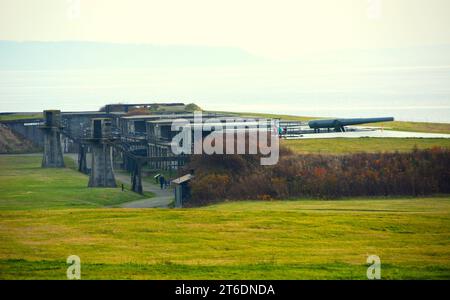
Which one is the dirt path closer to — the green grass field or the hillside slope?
the green grass field

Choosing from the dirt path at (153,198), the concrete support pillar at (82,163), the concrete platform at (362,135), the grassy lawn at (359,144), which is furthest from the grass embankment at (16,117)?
the grassy lawn at (359,144)

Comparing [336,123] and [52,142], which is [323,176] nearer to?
[336,123]

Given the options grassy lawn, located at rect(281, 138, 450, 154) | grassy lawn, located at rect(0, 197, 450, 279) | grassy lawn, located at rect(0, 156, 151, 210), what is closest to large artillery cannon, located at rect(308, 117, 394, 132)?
grassy lawn, located at rect(281, 138, 450, 154)

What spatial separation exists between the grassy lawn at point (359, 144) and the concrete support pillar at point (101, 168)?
42.0ft

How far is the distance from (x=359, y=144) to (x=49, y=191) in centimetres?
2246

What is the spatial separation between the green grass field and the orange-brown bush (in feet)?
19.4

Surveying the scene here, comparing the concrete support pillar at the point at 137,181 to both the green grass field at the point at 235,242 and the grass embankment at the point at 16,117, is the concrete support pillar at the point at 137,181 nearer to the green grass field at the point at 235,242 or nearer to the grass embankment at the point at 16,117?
the green grass field at the point at 235,242

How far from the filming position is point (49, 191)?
58344 mm

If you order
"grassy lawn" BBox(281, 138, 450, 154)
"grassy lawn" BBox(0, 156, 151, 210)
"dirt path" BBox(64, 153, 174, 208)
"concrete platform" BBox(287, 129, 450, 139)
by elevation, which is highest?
"concrete platform" BBox(287, 129, 450, 139)

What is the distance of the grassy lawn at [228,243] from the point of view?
88.1 feet

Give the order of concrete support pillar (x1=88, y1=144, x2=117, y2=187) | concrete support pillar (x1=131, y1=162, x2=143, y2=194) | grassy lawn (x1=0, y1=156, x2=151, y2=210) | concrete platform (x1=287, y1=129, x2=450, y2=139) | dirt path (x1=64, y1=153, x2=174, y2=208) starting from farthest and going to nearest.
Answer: concrete platform (x1=287, y1=129, x2=450, y2=139), concrete support pillar (x1=88, y1=144, x2=117, y2=187), concrete support pillar (x1=131, y1=162, x2=143, y2=194), dirt path (x1=64, y1=153, x2=174, y2=208), grassy lawn (x1=0, y1=156, x2=151, y2=210)

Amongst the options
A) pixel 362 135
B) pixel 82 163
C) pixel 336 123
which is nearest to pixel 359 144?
pixel 362 135

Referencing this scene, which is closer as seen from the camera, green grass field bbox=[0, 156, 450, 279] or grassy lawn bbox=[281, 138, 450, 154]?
green grass field bbox=[0, 156, 450, 279]

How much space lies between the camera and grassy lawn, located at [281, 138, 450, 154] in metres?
63.6
